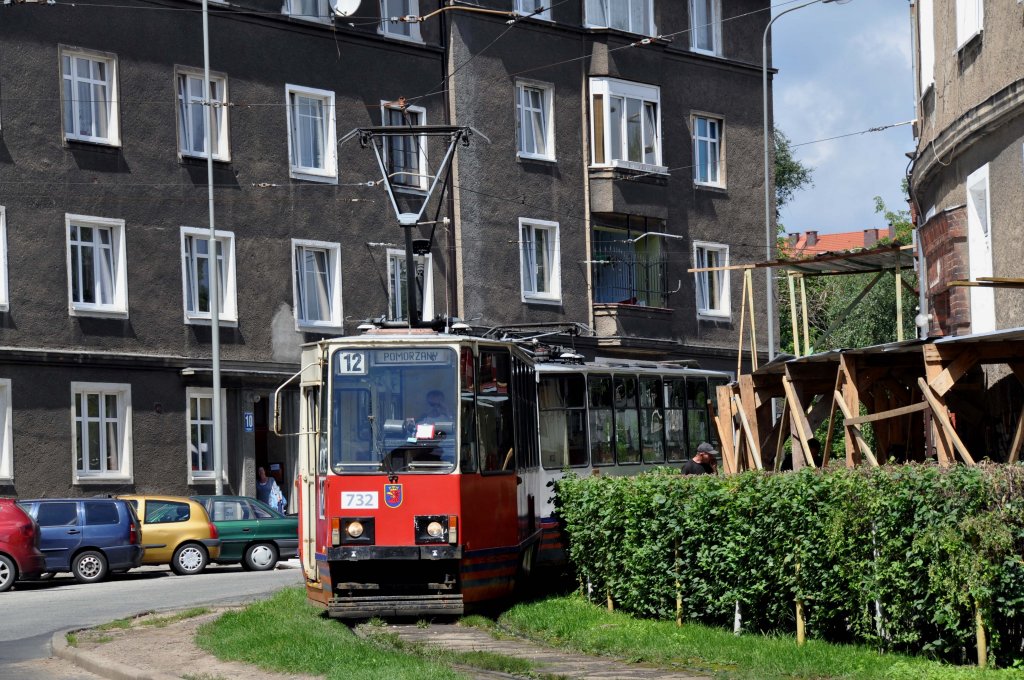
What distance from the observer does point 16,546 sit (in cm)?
2523

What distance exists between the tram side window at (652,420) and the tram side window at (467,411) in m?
9.69

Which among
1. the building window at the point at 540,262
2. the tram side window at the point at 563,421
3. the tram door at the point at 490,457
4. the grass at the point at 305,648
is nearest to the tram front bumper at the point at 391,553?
the tram door at the point at 490,457

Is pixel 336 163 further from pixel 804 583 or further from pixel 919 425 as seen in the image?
pixel 804 583

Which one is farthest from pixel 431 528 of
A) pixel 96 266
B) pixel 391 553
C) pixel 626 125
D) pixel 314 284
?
pixel 626 125

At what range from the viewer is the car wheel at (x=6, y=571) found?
82.9 ft

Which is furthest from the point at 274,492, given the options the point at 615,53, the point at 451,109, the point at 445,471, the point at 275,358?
the point at 445,471

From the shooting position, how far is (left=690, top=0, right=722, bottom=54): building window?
A: 45156 millimetres

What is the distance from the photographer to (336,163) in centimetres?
3762

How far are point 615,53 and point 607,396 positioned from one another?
1825 centimetres

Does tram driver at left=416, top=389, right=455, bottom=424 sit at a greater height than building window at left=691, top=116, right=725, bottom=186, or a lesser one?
lesser

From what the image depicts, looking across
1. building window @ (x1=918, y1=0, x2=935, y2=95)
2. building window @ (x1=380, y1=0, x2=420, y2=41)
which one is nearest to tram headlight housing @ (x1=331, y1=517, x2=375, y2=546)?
building window @ (x1=918, y1=0, x2=935, y2=95)

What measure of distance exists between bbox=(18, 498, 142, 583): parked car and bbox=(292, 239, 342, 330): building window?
1029 cm

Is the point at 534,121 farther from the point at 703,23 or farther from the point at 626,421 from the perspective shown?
the point at 626,421

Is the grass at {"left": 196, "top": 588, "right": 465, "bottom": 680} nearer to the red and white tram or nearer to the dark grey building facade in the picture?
the red and white tram
